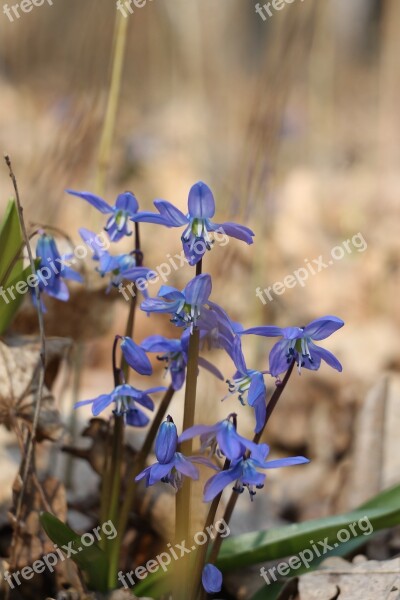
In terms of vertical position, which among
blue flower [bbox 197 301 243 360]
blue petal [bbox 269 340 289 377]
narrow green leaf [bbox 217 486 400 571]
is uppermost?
blue flower [bbox 197 301 243 360]

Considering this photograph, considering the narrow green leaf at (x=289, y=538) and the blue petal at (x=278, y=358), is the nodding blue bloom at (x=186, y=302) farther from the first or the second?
the narrow green leaf at (x=289, y=538)

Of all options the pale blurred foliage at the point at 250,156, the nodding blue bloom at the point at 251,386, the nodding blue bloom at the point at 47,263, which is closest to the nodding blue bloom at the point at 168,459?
the nodding blue bloom at the point at 251,386

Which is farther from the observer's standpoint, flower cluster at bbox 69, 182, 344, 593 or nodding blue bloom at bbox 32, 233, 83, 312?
nodding blue bloom at bbox 32, 233, 83, 312

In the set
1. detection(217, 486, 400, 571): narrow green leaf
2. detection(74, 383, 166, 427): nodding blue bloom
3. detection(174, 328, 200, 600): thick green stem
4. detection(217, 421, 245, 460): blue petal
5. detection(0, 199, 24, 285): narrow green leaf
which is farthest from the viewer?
detection(217, 486, 400, 571): narrow green leaf

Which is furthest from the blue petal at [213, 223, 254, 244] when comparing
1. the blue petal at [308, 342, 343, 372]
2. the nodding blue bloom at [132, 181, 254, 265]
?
the blue petal at [308, 342, 343, 372]

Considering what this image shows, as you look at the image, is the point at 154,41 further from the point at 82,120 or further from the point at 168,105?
the point at 82,120

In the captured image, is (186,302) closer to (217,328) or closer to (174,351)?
(217,328)

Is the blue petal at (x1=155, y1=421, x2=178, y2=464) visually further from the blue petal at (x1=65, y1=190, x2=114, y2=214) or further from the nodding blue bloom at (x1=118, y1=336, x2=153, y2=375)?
the blue petal at (x1=65, y1=190, x2=114, y2=214)
